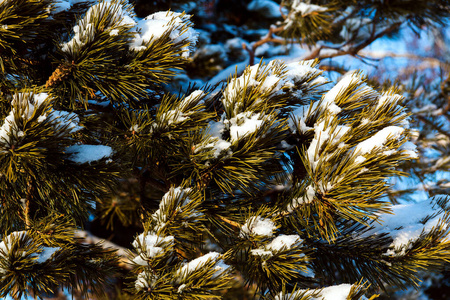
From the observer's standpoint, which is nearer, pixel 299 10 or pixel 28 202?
pixel 28 202

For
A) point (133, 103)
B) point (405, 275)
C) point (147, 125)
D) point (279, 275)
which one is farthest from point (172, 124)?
point (405, 275)

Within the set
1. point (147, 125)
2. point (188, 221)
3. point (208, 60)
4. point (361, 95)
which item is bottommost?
point (208, 60)

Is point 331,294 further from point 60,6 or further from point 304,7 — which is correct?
point 304,7

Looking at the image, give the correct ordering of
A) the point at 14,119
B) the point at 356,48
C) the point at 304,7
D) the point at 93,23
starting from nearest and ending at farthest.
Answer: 1. the point at 14,119
2. the point at 93,23
3. the point at 304,7
4. the point at 356,48

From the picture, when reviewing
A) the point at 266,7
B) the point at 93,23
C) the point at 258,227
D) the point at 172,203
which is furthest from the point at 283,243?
the point at 266,7

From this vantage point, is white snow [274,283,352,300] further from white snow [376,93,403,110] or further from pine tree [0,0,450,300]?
white snow [376,93,403,110]

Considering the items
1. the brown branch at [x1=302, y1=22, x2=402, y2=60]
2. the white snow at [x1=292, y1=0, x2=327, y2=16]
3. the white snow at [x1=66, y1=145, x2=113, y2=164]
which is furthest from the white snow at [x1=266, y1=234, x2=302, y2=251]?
the brown branch at [x1=302, y1=22, x2=402, y2=60]

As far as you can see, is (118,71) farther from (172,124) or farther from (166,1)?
(166,1)

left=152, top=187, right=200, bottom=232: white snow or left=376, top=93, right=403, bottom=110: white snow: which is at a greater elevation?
left=376, top=93, right=403, bottom=110: white snow
